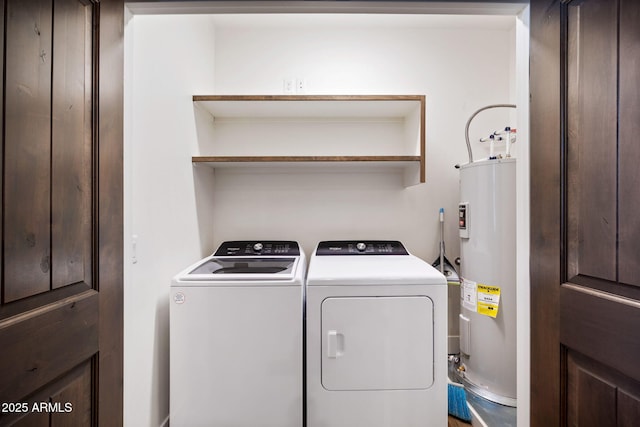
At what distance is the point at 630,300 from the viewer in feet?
2.28

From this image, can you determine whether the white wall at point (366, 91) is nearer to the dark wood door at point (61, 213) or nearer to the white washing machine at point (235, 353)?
the white washing machine at point (235, 353)

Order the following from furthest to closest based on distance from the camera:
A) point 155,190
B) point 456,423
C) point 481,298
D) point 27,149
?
point 481,298 → point 456,423 → point 155,190 → point 27,149

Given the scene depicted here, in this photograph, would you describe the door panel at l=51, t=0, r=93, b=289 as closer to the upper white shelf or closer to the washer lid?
the washer lid

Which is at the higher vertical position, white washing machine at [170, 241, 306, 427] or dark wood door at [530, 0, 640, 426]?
dark wood door at [530, 0, 640, 426]

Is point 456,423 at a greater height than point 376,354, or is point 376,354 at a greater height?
point 376,354

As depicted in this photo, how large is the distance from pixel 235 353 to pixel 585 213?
4.81 ft

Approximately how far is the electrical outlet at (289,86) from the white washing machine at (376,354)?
156 centimetres

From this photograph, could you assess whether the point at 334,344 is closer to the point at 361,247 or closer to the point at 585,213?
the point at 361,247

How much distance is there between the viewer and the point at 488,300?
181cm

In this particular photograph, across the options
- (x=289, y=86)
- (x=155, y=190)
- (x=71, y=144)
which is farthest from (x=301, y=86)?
(x=71, y=144)

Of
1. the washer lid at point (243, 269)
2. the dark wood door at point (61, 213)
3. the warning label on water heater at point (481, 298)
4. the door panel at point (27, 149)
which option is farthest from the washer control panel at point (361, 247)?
the door panel at point (27, 149)

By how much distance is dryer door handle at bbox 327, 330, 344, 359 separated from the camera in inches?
58.1

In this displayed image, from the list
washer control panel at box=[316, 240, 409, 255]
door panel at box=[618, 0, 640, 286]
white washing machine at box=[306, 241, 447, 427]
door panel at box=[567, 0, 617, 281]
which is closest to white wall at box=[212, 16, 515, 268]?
washer control panel at box=[316, 240, 409, 255]

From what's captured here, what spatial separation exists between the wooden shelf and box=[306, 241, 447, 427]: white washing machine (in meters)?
0.83
